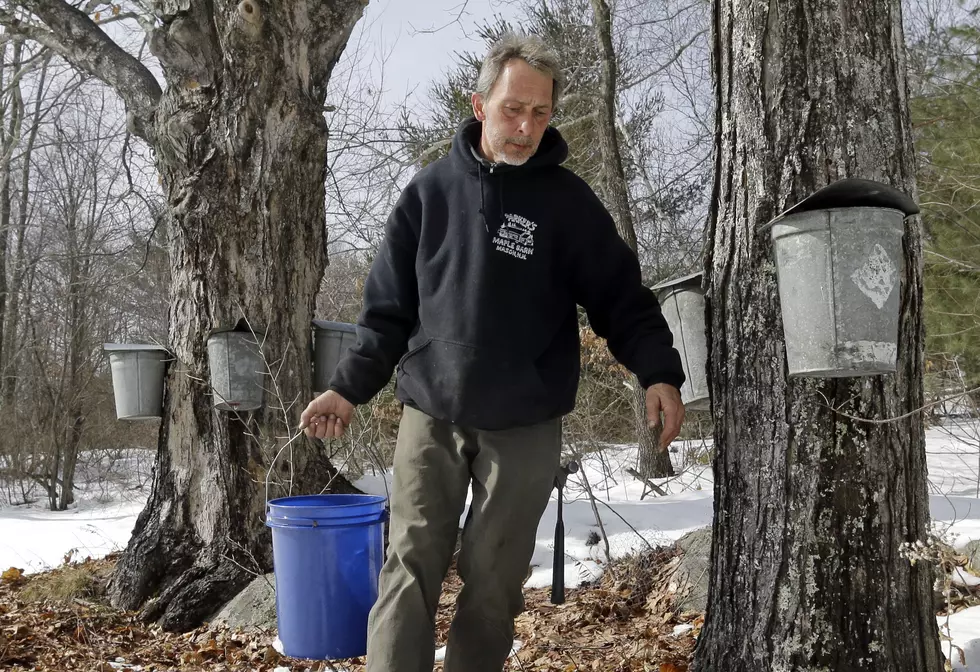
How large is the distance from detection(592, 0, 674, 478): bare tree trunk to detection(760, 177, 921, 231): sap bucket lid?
6.04 m

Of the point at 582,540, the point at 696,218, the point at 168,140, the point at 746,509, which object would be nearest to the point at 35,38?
the point at 168,140

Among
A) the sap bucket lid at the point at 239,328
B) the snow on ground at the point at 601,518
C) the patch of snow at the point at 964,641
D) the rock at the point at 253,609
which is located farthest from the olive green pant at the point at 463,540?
the sap bucket lid at the point at 239,328

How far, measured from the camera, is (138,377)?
4789 millimetres

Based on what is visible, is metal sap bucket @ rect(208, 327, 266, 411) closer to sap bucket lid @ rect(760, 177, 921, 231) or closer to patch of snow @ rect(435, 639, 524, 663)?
patch of snow @ rect(435, 639, 524, 663)

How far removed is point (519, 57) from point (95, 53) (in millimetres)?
3873

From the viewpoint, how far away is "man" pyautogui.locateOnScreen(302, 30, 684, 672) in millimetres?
2424

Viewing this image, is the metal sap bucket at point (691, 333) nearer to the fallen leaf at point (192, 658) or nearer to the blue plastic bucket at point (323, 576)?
the blue plastic bucket at point (323, 576)

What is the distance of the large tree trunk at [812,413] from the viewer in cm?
222

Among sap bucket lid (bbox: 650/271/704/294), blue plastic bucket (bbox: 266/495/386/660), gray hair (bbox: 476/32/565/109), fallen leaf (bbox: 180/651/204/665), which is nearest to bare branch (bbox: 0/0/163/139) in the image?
fallen leaf (bbox: 180/651/204/665)

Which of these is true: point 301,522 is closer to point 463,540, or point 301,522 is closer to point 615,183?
point 463,540

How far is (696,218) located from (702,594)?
30.4 ft

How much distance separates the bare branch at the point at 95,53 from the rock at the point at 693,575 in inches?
148

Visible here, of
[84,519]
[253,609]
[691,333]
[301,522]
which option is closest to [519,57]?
[691,333]

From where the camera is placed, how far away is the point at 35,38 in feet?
18.6
